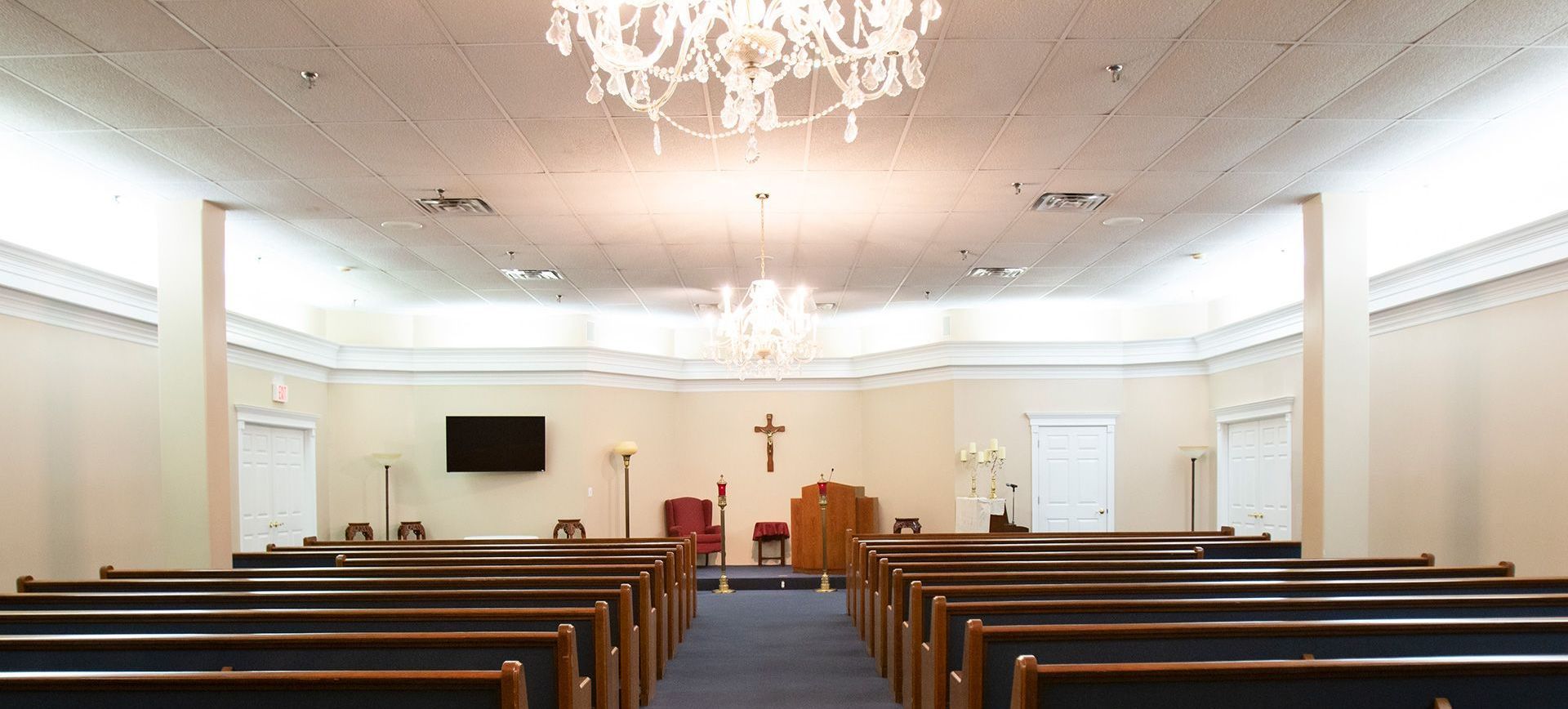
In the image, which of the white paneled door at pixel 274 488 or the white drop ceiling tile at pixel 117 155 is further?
the white paneled door at pixel 274 488

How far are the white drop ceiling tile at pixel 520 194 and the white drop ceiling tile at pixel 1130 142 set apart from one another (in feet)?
11.7

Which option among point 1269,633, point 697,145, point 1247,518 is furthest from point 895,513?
point 1269,633

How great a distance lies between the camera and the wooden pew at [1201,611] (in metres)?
4.14

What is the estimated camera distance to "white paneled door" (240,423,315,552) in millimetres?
10117

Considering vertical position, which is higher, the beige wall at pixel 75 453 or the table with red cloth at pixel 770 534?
the beige wall at pixel 75 453

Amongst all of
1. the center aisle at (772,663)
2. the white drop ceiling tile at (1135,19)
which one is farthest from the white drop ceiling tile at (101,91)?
the white drop ceiling tile at (1135,19)

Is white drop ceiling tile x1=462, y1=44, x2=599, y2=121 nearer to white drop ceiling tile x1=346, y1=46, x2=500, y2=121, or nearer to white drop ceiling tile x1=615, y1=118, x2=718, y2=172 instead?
white drop ceiling tile x1=346, y1=46, x2=500, y2=121

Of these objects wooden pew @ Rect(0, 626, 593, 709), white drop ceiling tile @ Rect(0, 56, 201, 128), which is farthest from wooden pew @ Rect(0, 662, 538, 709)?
white drop ceiling tile @ Rect(0, 56, 201, 128)

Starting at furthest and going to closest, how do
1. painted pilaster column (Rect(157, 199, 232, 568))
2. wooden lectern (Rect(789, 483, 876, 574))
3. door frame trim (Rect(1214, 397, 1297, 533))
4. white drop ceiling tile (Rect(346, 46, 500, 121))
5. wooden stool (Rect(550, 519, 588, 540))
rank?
wooden lectern (Rect(789, 483, 876, 574)) < wooden stool (Rect(550, 519, 588, 540)) < door frame trim (Rect(1214, 397, 1297, 533)) < painted pilaster column (Rect(157, 199, 232, 568)) < white drop ceiling tile (Rect(346, 46, 500, 121))

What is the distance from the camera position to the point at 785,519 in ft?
46.7

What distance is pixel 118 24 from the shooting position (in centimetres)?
451

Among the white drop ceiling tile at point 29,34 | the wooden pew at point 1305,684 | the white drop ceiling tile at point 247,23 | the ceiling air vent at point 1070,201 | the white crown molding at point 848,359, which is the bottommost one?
the wooden pew at point 1305,684

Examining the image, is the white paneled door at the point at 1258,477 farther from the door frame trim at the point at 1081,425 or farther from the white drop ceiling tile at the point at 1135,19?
the white drop ceiling tile at the point at 1135,19

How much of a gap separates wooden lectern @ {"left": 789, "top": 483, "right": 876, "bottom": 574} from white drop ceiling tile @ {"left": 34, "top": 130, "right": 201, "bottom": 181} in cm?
768
